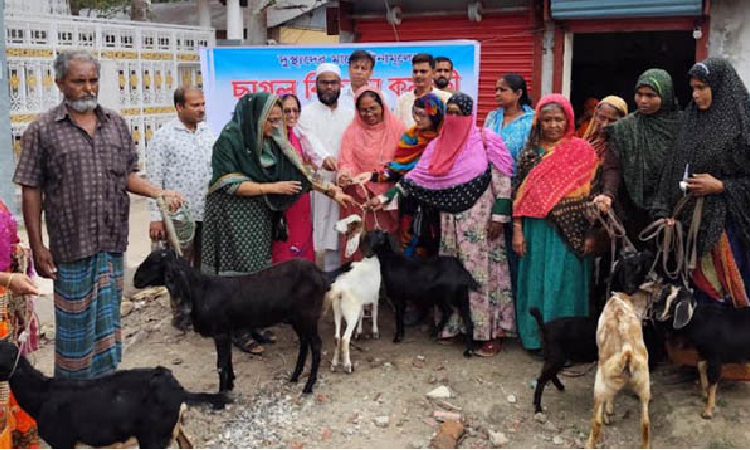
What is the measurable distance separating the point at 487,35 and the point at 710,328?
22.7 ft

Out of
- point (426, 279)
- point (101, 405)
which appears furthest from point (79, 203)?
point (426, 279)

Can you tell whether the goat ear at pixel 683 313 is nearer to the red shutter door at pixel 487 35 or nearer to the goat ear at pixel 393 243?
the goat ear at pixel 393 243

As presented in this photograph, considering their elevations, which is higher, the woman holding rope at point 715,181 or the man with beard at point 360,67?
the man with beard at point 360,67

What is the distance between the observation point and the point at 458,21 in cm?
1039

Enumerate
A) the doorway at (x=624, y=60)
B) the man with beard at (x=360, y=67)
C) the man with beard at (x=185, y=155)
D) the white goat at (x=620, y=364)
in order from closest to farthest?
the white goat at (x=620, y=364), the man with beard at (x=185, y=155), the man with beard at (x=360, y=67), the doorway at (x=624, y=60)

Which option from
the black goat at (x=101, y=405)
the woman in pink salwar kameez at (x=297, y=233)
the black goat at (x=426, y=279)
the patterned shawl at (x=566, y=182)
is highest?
the patterned shawl at (x=566, y=182)

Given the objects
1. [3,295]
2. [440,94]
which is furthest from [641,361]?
[3,295]

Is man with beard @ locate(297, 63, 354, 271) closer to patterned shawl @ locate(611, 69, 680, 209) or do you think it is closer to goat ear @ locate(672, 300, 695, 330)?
patterned shawl @ locate(611, 69, 680, 209)

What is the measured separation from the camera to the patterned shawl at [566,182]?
479cm

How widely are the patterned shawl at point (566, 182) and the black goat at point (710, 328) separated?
81 cm

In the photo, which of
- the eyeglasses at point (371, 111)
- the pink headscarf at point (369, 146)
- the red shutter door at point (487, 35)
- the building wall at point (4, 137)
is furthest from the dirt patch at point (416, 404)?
the red shutter door at point (487, 35)

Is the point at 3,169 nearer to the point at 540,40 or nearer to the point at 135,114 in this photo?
the point at 135,114

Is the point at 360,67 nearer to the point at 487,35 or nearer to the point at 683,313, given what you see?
the point at 683,313

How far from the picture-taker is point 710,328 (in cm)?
420
